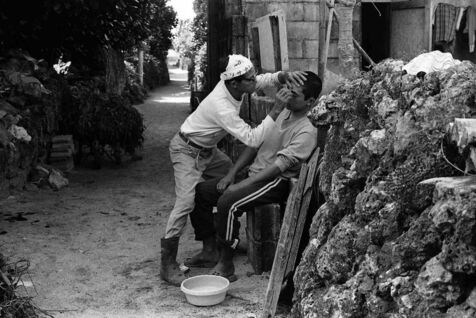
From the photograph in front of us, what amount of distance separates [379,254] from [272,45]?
5188mm

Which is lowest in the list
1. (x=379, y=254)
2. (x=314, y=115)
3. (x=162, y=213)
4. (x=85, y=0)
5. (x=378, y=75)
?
(x=162, y=213)

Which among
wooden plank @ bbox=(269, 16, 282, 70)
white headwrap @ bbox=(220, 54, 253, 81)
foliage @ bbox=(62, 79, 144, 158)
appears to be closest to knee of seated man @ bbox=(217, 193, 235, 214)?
white headwrap @ bbox=(220, 54, 253, 81)

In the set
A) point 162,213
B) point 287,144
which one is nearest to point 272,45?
point 162,213

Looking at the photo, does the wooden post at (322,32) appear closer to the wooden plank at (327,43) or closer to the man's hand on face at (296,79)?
the wooden plank at (327,43)

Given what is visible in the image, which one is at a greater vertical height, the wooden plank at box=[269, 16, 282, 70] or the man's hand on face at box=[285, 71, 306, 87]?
the wooden plank at box=[269, 16, 282, 70]

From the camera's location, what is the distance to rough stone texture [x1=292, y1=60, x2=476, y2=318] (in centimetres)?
229

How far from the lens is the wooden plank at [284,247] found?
4383 millimetres

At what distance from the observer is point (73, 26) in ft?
33.9

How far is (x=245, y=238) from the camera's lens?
20.5 ft

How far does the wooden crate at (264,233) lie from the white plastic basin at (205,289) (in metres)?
0.50

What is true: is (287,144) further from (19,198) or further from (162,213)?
(19,198)

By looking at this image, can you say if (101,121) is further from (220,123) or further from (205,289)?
(205,289)

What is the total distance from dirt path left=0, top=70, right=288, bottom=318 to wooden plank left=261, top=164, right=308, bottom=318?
0.28 m

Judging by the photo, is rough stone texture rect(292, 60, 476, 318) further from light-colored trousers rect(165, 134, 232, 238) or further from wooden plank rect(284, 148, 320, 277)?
light-colored trousers rect(165, 134, 232, 238)
